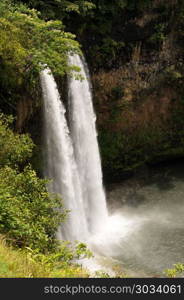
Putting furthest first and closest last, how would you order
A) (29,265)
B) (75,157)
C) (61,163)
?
(75,157) < (61,163) < (29,265)

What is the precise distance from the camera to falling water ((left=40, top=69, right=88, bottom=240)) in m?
15.7

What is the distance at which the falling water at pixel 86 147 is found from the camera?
58.6 feet

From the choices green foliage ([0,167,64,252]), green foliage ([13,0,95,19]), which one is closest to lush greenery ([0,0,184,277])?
green foliage ([13,0,95,19])

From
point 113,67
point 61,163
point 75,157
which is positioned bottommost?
point 75,157

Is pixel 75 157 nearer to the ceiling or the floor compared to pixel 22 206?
nearer to the floor

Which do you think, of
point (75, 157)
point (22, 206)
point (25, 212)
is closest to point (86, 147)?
point (75, 157)

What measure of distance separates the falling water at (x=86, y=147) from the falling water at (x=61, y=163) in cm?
146

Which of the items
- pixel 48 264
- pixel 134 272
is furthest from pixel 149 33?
pixel 48 264

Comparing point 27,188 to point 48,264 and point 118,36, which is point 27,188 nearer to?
point 48,264

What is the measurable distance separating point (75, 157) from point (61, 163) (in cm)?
204

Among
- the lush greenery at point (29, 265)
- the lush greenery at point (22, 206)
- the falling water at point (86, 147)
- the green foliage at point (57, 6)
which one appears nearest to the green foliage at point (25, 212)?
the lush greenery at point (22, 206)

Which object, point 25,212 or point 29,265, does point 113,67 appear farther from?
point 29,265

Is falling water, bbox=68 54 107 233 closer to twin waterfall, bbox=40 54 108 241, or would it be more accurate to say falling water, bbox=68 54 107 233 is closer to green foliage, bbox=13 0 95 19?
twin waterfall, bbox=40 54 108 241

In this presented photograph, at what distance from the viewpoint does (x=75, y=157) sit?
60.1 feet
